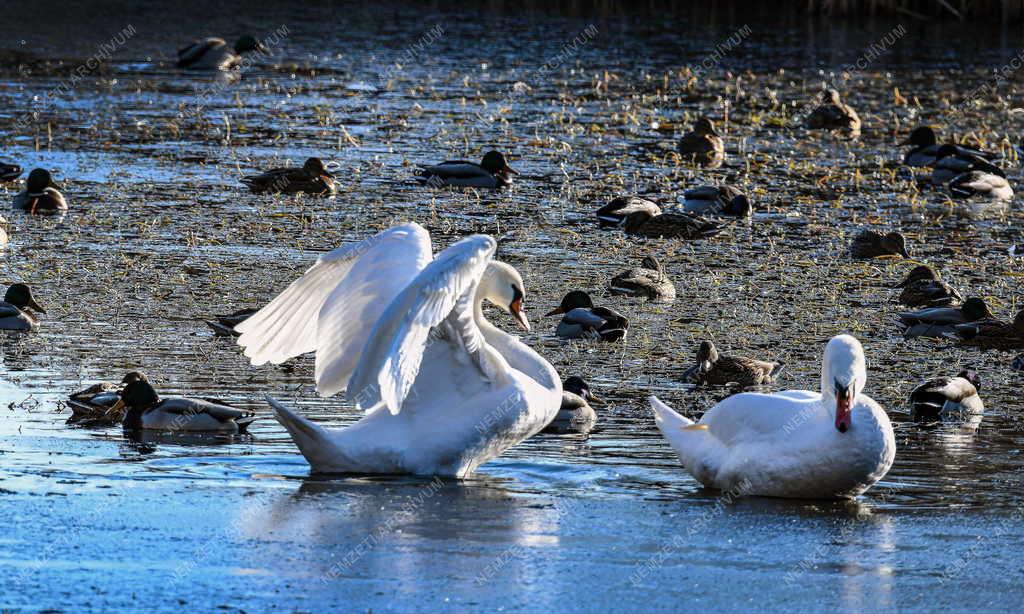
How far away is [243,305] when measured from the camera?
446 inches

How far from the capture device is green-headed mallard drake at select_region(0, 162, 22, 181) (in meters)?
16.2

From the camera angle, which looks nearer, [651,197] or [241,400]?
[241,400]

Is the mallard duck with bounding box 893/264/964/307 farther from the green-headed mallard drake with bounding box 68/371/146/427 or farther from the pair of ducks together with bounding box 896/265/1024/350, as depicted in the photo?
the green-headed mallard drake with bounding box 68/371/146/427

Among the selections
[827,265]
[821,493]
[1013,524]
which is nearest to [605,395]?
[821,493]

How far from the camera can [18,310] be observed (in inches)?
412

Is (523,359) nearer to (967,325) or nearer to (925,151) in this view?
(967,325)

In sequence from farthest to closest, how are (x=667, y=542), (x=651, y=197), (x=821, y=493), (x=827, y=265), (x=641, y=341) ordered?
1. (x=651, y=197)
2. (x=827, y=265)
3. (x=641, y=341)
4. (x=821, y=493)
5. (x=667, y=542)

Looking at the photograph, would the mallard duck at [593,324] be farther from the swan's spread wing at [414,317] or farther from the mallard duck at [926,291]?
the swan's spread wing at [414,317]

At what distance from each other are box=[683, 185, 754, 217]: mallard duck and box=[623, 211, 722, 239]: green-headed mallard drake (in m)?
0.83

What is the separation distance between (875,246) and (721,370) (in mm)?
4517

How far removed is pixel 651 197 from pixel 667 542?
1039cm

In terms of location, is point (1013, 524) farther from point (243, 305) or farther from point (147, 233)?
point (147, 233)

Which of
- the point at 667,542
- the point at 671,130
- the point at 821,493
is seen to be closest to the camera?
the point at 667,542

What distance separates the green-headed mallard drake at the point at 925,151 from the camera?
18859 mm
